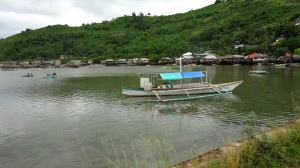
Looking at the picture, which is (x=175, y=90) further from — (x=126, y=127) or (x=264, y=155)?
(x=264, y=155)

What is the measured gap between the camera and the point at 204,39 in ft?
486

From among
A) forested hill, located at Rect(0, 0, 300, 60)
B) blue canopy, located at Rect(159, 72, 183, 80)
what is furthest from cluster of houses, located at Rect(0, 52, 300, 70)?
blue canopy, located at Rect(159, 72, 183, 80)

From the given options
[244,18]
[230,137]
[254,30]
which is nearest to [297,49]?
[254,30]

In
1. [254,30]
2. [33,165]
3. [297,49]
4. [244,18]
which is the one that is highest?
[244,18]

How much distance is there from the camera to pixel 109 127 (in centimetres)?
2169

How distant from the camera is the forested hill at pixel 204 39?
112 meters

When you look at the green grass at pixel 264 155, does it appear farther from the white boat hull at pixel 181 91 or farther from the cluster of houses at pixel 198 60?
the cluster of houses at pixel 198 60

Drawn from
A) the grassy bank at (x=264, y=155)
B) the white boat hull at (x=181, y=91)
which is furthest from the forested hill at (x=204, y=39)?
the grassy bank at (x=264, y=155)

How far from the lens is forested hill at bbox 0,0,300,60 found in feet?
369

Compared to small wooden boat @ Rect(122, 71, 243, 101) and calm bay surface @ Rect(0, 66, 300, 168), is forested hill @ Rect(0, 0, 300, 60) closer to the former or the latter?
small wooden boat @ Rect(122, 71, 243, 101)

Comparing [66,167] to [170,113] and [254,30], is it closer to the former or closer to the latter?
[170,113]

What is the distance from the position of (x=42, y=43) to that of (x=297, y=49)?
159282mm

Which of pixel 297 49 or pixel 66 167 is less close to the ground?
pixel 297 49

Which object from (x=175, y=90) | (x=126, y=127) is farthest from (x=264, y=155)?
(x=175, y=90)
